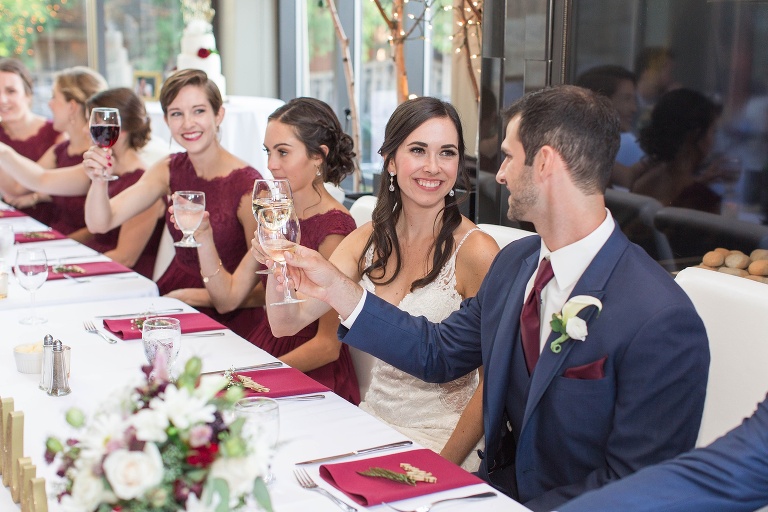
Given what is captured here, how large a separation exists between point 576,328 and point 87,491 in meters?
1.04

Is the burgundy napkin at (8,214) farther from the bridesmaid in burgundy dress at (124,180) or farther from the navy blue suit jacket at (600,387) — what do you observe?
the navy blue suit jacket at (600,387)

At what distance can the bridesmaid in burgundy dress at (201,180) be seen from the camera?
3588mm

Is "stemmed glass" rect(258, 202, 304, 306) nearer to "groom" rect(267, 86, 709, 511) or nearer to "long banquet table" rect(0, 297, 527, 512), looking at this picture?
"groom" rect(267, 86, 709, 511)

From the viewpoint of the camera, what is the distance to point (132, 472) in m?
0.98

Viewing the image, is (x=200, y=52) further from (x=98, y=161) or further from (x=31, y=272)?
(x=31, y=272)

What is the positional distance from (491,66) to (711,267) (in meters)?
1.37

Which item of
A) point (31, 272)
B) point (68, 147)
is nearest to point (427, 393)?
point (31, 272)

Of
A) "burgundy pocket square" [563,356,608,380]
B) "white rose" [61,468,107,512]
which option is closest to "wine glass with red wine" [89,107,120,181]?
"burgundy pocket square" [563,356,608,380]

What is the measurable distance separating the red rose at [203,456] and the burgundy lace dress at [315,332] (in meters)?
1.86

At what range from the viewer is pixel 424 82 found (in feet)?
23.9

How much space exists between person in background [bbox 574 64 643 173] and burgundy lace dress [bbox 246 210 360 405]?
3.47 ft

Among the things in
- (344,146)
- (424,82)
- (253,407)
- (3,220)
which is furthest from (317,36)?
(253,407)

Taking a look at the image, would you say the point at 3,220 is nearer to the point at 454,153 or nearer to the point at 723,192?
the point at 454,153

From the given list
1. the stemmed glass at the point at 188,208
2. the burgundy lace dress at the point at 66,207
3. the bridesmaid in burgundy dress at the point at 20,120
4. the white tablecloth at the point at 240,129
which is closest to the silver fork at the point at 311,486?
the stemmed glass at the point at 188,208
